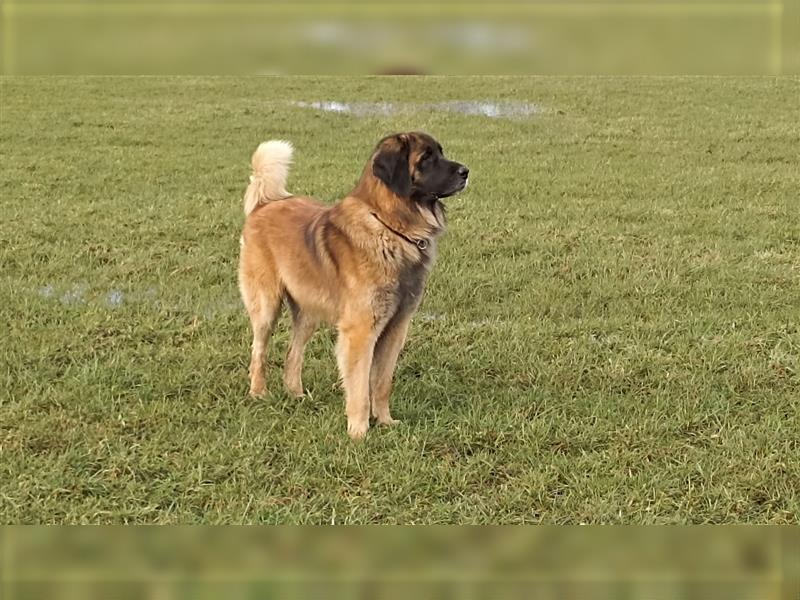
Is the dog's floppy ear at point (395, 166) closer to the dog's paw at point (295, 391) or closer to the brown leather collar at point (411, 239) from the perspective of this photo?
the brown leather collar at point (411, 239)

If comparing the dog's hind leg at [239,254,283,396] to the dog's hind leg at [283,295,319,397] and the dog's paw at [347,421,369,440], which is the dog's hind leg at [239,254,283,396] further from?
the dog's paw at [347,421,369,440]

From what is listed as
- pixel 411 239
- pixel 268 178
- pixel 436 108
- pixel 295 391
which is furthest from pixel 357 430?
pixel 436 108

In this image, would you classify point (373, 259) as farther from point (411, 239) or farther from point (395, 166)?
point (395, 166)

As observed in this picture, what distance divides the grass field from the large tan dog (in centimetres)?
27

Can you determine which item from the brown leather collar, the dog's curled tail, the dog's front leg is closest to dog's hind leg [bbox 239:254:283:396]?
the dog's curled tail

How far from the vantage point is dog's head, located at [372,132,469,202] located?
3926mm

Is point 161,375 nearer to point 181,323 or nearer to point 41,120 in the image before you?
point 181,323

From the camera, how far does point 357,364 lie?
13.1 ft

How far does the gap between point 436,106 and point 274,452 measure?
13798 mm

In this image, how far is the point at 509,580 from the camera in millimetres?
615

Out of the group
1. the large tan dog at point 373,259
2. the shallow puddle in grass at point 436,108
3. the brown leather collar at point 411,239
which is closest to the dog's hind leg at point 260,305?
the large tan dog at point 373,259

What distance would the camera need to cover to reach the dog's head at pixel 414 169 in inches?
155

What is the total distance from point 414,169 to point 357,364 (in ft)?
3.52

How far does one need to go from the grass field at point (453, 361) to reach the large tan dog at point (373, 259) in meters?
0.27
